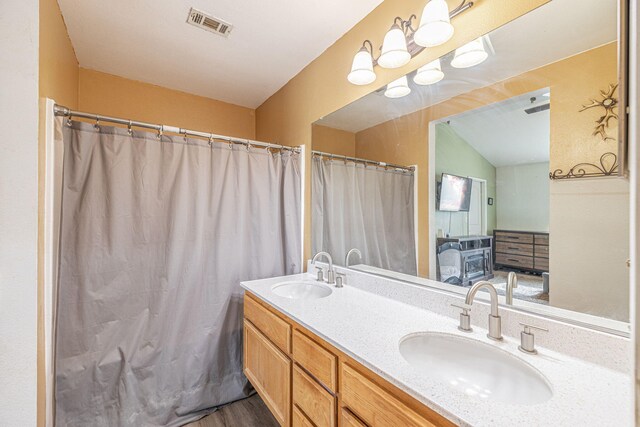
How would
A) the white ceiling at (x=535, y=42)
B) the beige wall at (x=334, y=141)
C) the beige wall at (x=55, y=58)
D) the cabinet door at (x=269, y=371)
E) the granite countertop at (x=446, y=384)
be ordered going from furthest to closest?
the beige wall at (x=334, y=141) < the cabinet door at (x=269, y=371) < the beige wall at (x=55, y=58) < the white ceiling at (x=535, y=42) < the granite countertop at (x=446, y=384)

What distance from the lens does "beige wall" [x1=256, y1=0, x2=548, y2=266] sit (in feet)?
3.73

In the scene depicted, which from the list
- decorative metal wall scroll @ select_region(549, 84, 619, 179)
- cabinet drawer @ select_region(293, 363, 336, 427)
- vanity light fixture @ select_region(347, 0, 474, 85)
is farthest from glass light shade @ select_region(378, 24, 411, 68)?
cabinet drawer @ select_region(293, 363, 336, 427)

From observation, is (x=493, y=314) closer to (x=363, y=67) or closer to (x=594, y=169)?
(x=594, y=169)

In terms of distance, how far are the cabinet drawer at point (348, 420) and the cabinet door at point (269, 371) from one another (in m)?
0.41

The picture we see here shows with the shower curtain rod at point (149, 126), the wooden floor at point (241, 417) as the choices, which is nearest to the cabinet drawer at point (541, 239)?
the shower curtain rod at point (149, 126)

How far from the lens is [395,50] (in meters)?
1.36

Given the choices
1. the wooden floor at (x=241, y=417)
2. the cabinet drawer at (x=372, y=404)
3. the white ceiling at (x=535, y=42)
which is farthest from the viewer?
the wooden floor at (x=241, y=417)

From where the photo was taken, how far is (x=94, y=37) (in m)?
1.83

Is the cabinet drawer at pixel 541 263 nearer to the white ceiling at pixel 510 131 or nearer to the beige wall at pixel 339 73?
the white ceiling at pixel 510 131

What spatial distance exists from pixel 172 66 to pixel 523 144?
7.92 ft

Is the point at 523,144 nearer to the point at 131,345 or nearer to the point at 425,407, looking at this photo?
the point at 425,407

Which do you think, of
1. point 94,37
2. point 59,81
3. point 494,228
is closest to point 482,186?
point 494,228

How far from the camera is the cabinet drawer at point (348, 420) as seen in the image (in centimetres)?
94

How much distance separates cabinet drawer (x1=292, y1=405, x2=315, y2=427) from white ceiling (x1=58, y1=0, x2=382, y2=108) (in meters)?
1.96
